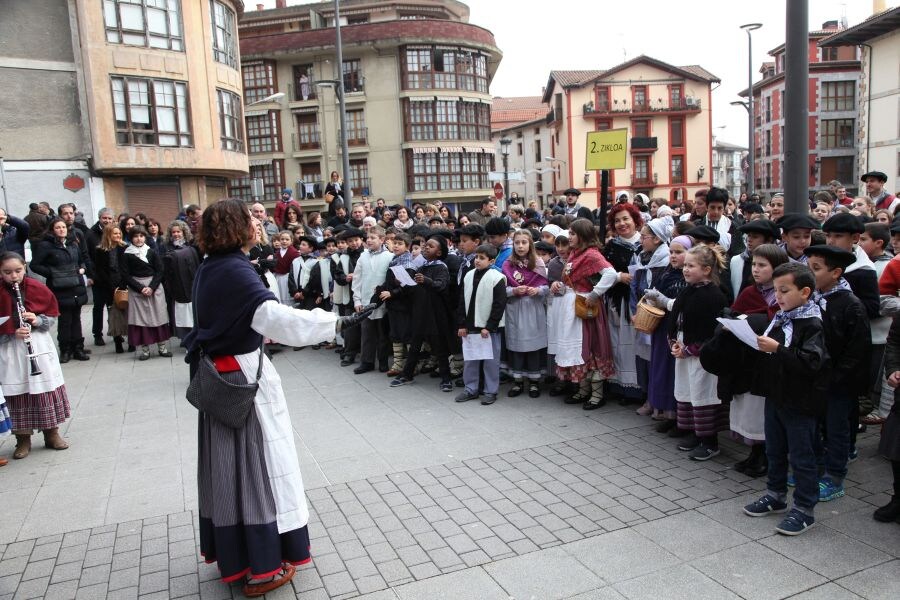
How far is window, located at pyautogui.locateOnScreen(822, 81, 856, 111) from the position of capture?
5284 cm

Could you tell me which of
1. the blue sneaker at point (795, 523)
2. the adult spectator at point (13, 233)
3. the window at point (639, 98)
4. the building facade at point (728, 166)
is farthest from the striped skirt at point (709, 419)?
the building facade at point (728, 166)

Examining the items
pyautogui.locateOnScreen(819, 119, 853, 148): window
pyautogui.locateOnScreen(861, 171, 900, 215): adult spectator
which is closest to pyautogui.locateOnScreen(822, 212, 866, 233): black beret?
pyautogui.locateOnScreen(861, 171, 900, 215): adult spectator

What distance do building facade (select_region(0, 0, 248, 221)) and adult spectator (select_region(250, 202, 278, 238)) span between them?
10.9 meters

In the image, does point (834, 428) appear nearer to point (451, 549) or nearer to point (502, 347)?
point (451, 549)

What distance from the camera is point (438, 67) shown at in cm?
4069

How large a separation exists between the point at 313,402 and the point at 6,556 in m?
3.68

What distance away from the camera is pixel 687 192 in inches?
2409

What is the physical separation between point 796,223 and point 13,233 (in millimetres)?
10057

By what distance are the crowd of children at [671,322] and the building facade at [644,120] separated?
50883 millimetres

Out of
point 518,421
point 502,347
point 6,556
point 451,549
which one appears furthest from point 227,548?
point 502,347

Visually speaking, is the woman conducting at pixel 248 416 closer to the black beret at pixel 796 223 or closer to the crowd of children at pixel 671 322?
the crowd of children at pixel 671 322

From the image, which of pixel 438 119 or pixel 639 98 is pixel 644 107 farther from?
pixel 438 119

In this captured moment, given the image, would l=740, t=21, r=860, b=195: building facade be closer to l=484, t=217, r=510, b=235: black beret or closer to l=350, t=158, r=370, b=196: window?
l=350, t=158, r=370, b=196: window

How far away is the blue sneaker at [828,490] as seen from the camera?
15.7 ft
